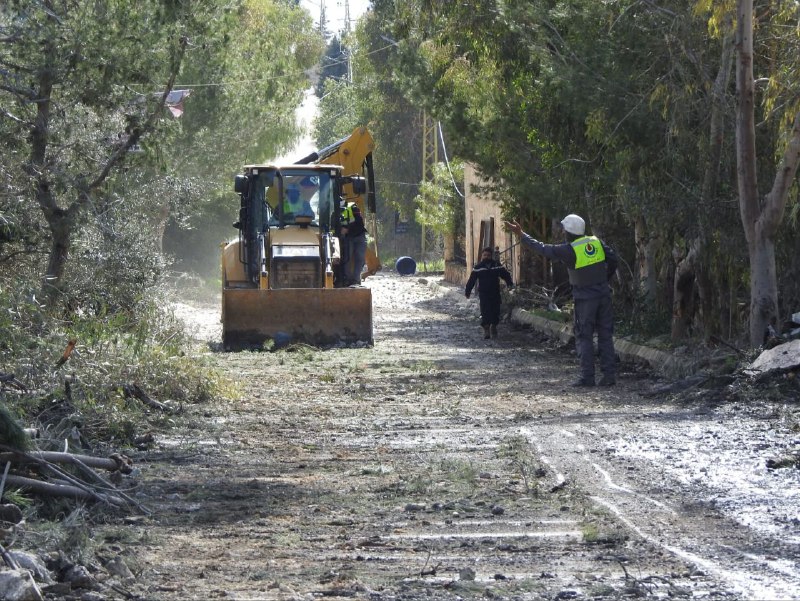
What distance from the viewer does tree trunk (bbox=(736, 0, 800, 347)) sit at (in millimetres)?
14305

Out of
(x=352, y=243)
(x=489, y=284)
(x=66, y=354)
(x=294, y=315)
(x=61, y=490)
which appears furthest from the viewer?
(x=352, y=243)

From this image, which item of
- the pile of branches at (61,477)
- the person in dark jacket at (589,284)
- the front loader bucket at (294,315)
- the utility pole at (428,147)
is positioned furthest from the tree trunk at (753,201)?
the utility pole at (428,147)

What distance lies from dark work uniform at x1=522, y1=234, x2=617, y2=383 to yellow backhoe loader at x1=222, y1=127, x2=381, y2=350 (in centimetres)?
517

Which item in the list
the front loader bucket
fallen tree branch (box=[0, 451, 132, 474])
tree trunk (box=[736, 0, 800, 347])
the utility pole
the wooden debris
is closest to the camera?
fallen tree branch (box=[0, 451, 132, 474])

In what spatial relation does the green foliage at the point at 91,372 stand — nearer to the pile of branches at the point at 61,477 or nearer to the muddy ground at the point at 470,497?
the muddy ground at the point at 470,497

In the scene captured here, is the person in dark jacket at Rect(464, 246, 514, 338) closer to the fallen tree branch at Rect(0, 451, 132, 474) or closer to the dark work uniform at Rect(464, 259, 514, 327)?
the dark work uniform at Rect(464, 259, 514, 327)

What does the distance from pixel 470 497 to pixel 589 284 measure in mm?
7396

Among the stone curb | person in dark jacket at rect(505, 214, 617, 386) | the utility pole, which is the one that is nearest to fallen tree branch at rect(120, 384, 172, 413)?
person in dark jacket at rect(505, 214, 617, 386)

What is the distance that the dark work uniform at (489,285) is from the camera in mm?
22406

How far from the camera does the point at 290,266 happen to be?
20.8 m

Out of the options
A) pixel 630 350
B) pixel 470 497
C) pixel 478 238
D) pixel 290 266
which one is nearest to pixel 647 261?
pixel 630 350

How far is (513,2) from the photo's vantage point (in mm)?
20203

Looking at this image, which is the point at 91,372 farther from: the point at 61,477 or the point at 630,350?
the point at 630,350

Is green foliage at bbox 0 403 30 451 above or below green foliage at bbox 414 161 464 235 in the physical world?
below
